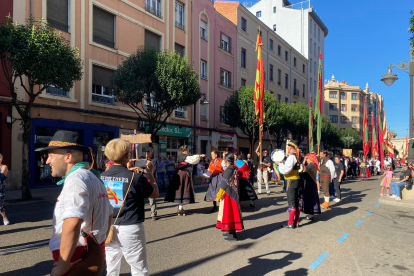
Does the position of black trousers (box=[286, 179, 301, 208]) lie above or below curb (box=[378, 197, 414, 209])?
above

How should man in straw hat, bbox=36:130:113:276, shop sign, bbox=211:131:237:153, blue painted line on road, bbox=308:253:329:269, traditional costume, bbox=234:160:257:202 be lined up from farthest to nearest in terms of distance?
shop sign, bbox=211:131:237:153, traditional costume, bbox=234:160:257:202, blue painted line on road, bbox=308:253:329:269, man in straw hat, bbox=36:130:113:276

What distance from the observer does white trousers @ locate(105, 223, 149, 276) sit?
131 inches

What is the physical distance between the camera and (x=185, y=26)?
24344 mm

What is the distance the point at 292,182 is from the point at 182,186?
3.03 m

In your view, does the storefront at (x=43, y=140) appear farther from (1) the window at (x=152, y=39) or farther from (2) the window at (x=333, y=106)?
(2) the window at (x=333, y=106)

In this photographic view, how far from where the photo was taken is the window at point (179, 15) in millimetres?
23641

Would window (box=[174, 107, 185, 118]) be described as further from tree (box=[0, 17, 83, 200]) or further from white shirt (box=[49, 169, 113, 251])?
white shirt (box=[49, 169, 113, 251])

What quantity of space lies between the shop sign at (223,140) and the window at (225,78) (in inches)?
169

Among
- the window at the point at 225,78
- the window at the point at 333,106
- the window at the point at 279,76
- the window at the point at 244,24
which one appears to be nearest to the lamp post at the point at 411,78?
the window at the point at 225,78

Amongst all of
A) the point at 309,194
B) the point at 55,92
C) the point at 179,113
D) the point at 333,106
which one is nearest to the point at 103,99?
the point at 55,92

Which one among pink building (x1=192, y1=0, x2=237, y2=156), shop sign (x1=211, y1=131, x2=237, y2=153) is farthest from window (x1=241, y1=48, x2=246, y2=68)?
shop sign (x1=211, y1=131, x2=237, y2=153)

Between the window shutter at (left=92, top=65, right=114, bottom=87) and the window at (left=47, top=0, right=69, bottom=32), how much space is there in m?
2.39

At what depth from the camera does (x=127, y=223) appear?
3398mm

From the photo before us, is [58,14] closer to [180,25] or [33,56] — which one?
[33,56]
